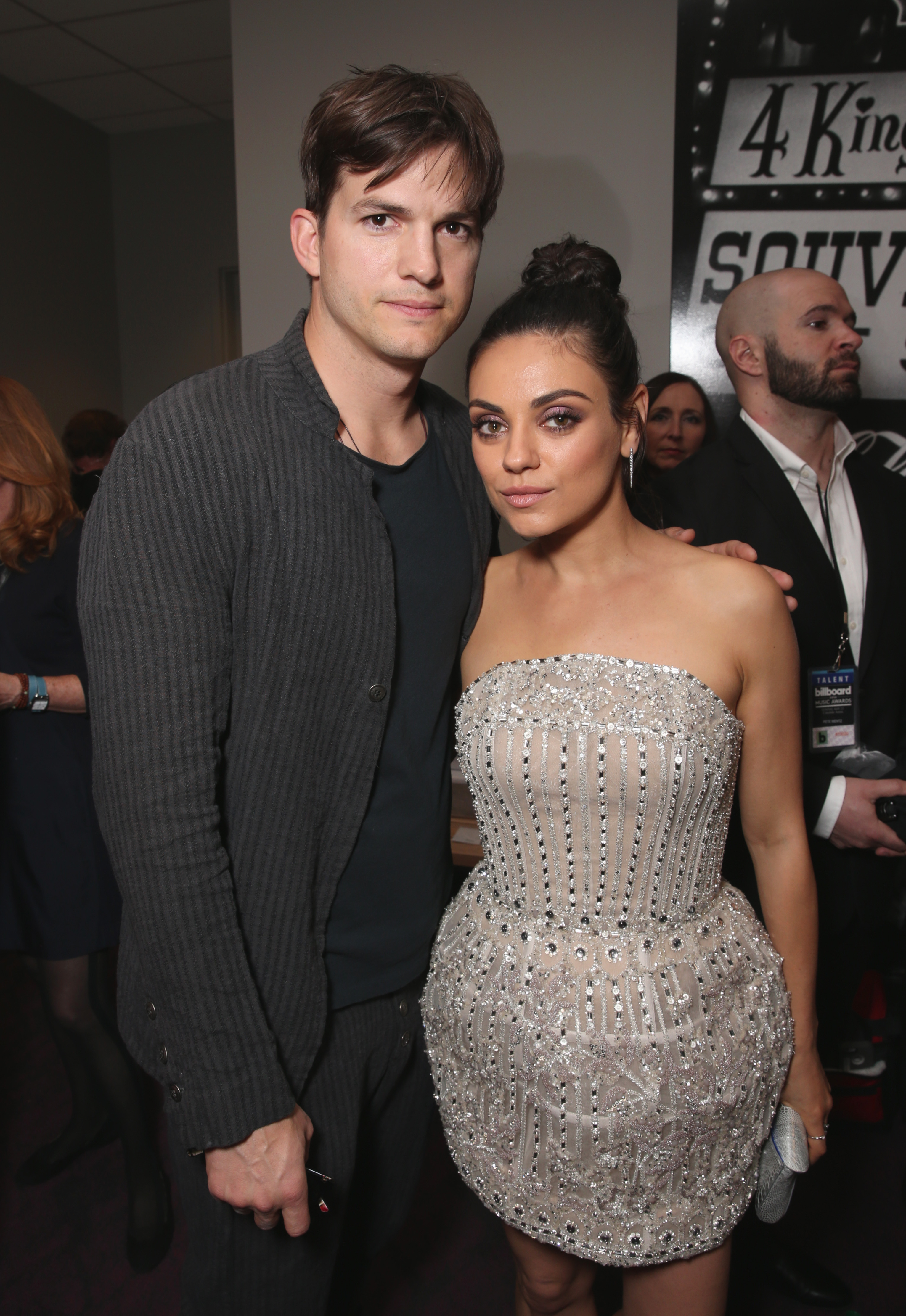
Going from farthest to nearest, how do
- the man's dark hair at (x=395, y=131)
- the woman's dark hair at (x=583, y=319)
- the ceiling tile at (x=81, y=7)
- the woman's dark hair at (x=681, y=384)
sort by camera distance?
A: the ceiling tile at (x=81, y=7), the woman's dark hair at (x=681, y=384), the woman's dark hair at (x=583, y=319), the man's dark hair at (x=395, y=131)

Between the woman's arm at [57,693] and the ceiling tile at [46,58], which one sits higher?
the ceiling tile at [46,58]

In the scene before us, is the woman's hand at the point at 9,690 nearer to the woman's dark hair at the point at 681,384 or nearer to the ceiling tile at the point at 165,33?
the woman's dark hair at the point at 681,384

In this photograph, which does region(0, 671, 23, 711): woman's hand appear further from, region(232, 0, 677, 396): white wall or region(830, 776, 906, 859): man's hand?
region(232, 0, 677, 396): white wall

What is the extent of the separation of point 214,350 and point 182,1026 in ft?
18.4

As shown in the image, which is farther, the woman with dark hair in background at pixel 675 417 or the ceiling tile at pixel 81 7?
Result: the ceiling tile at pixel 81 7

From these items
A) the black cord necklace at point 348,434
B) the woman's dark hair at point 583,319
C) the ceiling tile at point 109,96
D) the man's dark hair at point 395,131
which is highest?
the ceiling tile at point 109,96

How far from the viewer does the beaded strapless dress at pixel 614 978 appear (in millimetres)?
1165

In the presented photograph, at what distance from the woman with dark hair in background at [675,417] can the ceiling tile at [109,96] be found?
152 inches

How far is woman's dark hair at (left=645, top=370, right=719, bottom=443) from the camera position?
291 cm

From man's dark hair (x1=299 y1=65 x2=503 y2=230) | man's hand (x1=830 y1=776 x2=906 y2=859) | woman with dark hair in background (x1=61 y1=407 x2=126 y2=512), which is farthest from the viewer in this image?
woman with dark hair in background (x1=61 y1=407 x2=126 y2=512)

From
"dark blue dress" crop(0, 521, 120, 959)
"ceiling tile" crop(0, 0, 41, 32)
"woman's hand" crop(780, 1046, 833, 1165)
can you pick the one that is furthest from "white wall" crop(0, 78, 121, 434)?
"woman's hand" crop(780, 1046, 833, 1165)

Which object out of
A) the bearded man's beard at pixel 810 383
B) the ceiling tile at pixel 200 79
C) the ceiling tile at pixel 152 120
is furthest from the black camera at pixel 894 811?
the ceiling tile at pixel 152 120

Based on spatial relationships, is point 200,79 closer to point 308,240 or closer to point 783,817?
point 308,240

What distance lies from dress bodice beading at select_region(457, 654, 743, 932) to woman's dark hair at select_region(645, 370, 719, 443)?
75.2 inches
